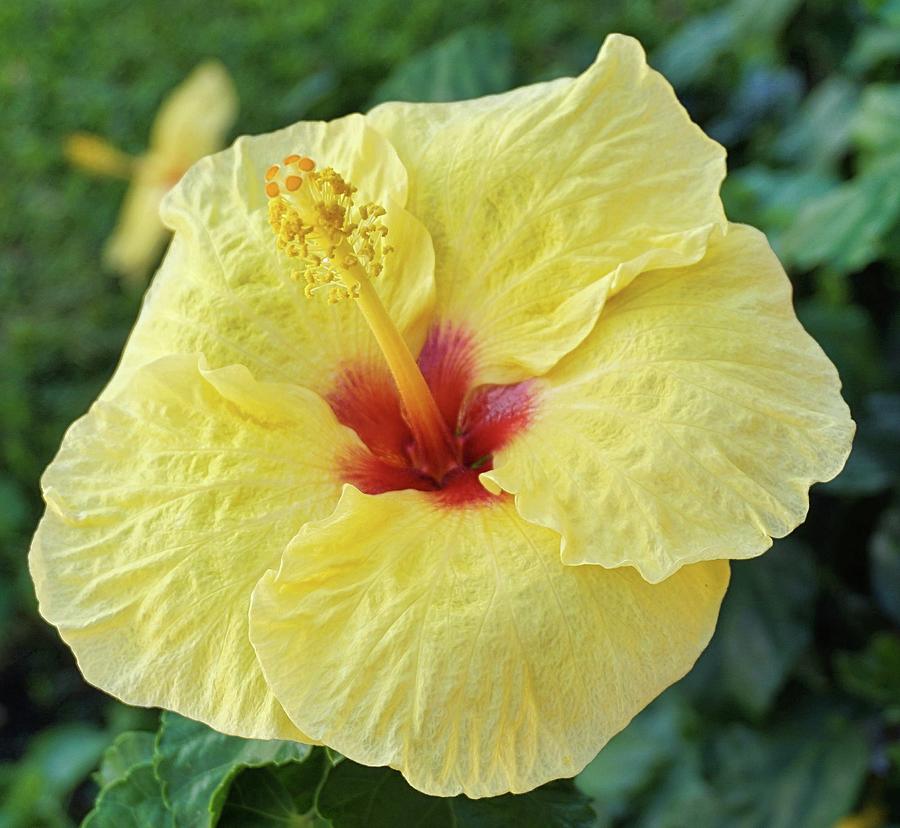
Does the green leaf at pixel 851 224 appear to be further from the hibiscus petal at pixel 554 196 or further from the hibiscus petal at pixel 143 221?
the hibiscus petal at pixel 143 221

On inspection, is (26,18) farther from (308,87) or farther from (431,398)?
(431,398)

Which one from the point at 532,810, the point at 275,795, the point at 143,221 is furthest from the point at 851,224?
the point at 143,221

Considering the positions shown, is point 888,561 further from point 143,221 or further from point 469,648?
point 143,221

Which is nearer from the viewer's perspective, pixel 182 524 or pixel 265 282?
pixel 182 524

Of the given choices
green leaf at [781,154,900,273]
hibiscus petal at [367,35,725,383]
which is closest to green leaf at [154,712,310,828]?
hibiscus petal at [367,35,725,383]

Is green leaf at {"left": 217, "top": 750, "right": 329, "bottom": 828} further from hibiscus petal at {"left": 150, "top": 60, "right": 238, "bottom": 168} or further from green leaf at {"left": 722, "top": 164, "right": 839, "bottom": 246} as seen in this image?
hibiscus petal at {"left": 150, "top": 60, "right": 238, "bottom": 168}

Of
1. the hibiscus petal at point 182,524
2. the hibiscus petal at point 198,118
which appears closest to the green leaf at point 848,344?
the hibiscus petal at point 182,524
